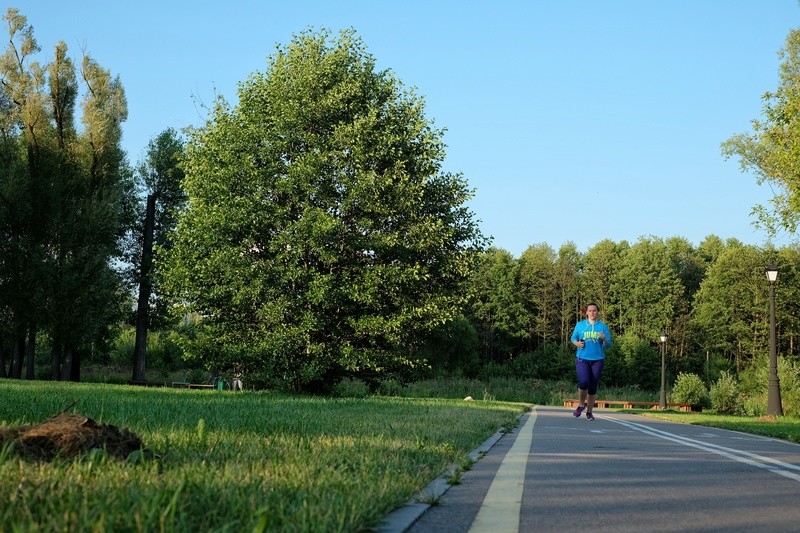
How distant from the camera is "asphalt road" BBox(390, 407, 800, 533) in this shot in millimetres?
4504

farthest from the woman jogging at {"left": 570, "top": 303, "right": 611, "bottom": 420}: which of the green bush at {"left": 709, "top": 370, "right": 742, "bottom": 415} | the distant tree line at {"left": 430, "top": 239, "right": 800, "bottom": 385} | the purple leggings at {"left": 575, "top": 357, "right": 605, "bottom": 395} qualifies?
the distant tree line at {"left": 430, "top": 239, "right": 800, "bottom": 385}

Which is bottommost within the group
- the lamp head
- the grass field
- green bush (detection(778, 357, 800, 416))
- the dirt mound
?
the grass field

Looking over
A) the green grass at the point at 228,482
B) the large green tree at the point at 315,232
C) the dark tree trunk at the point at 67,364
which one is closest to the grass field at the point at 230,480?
the green grass at the point at 228,482

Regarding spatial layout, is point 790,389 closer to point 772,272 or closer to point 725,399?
point 725,399

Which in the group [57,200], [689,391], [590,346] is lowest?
[689,391]

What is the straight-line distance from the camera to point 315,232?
2375cm

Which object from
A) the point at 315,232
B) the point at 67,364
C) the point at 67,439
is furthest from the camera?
the point at 67,364

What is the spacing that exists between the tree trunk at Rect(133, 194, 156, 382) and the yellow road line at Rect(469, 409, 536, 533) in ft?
119

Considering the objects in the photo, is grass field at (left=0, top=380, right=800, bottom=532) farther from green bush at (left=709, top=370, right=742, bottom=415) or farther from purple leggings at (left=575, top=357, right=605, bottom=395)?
green bush at (left=709, top=370, right=742, bottom=415)

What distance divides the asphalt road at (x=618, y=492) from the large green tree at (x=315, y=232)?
15490 mm

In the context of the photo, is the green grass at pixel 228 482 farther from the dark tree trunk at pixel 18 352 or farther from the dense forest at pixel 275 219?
the dark tree trunk at pixel 18 352

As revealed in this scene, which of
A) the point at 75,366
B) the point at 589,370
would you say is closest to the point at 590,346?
the point at 589,370

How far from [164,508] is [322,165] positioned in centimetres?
2210

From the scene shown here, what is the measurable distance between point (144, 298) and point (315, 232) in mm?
21760
